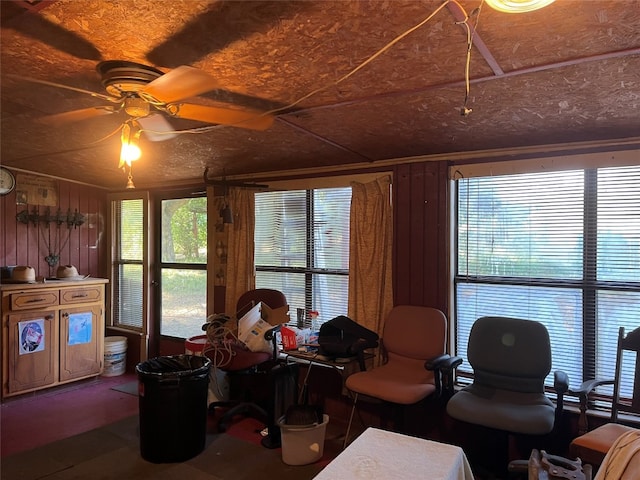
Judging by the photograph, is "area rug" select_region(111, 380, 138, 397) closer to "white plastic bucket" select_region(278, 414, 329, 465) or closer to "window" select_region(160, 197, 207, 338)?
"window" select_region(160, 197, 207, 338)

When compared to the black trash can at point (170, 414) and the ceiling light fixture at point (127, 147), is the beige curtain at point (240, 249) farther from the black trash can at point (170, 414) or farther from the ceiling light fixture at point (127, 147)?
the ceiling light fixture at point (127, 147)

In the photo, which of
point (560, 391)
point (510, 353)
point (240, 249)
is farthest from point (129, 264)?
point (560, 391)

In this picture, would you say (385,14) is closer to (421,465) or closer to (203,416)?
(421,465)

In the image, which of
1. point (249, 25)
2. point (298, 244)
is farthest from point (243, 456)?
point (249, 25)

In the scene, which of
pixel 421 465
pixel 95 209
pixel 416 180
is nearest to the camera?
pixel 421 465

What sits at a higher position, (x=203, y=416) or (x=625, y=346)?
(x=625, y=346)

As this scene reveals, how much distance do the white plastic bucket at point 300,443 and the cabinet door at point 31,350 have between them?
8.87 feet

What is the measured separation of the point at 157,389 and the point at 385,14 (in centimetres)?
261

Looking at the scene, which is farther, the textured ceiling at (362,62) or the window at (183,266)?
the window at (183,266)

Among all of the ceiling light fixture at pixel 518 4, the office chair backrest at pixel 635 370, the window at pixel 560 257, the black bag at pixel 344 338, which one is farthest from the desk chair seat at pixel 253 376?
the ceiling light fixture at pixel 518 4

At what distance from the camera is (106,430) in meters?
3.50

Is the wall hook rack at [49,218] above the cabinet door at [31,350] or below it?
above

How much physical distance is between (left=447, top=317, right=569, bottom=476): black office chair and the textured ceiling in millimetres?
1237

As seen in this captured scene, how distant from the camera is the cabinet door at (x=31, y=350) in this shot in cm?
403
